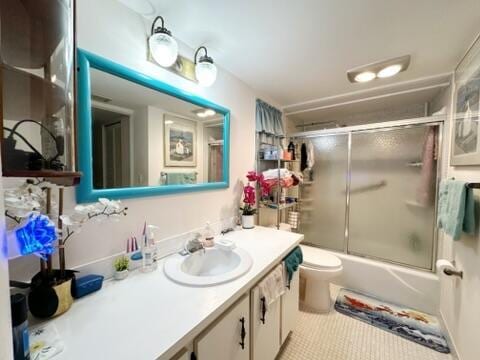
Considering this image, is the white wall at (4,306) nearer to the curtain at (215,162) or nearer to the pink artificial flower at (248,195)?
the curtain at (215,162)

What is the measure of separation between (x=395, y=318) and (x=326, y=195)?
140 centimetres

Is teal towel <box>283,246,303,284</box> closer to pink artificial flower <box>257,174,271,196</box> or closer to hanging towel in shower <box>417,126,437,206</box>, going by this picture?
pink artificial flower <box>257,174,271,196</box>

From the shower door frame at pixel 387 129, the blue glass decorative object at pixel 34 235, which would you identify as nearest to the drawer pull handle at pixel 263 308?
the blue glass decorative object at pixel 34 235

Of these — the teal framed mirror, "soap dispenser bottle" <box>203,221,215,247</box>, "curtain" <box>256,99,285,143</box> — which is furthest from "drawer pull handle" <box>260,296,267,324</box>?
"curtain" <box>256,99,285,143</box>

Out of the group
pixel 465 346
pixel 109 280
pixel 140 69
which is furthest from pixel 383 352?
pixel 140 69

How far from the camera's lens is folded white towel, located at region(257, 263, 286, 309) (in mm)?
1052

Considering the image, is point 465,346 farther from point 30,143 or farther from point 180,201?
point 30,143

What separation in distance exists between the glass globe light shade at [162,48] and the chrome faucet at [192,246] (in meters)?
1.06

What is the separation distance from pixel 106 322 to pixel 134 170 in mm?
696

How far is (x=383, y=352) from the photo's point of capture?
1399mm

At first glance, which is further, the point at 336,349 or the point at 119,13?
the point at 336,349

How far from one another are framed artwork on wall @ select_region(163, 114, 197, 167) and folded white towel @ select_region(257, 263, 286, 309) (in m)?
0.88

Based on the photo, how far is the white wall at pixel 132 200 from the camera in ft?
2.87

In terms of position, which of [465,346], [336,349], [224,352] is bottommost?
[336,349]
